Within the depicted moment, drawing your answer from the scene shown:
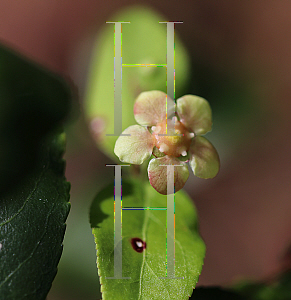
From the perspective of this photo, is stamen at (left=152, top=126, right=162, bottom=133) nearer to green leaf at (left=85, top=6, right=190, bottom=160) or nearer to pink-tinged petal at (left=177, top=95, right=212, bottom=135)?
pink-tinged petal at (left=177, top=95, right=212, bottom=135)

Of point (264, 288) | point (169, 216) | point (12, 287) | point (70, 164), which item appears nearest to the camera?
point (12, 287)

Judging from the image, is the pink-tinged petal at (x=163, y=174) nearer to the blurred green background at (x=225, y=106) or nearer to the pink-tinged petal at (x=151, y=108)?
the pink-tinged petal at (x=151, y=108)

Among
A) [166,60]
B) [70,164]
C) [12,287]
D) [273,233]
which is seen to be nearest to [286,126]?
[273,233]

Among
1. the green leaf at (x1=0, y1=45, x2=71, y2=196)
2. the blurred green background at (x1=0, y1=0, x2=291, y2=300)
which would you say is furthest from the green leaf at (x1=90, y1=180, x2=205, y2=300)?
the blurred green background at (x1=0, y1=0, x2=291, y2=300)

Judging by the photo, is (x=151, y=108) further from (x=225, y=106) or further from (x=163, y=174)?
(x=225, y=106)


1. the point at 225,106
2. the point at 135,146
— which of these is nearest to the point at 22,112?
the point at 135,146

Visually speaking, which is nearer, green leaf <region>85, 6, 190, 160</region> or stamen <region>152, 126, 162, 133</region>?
stamen <region>152, 126, 162, 133</region>

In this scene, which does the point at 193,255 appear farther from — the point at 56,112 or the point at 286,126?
the point at 286,126
